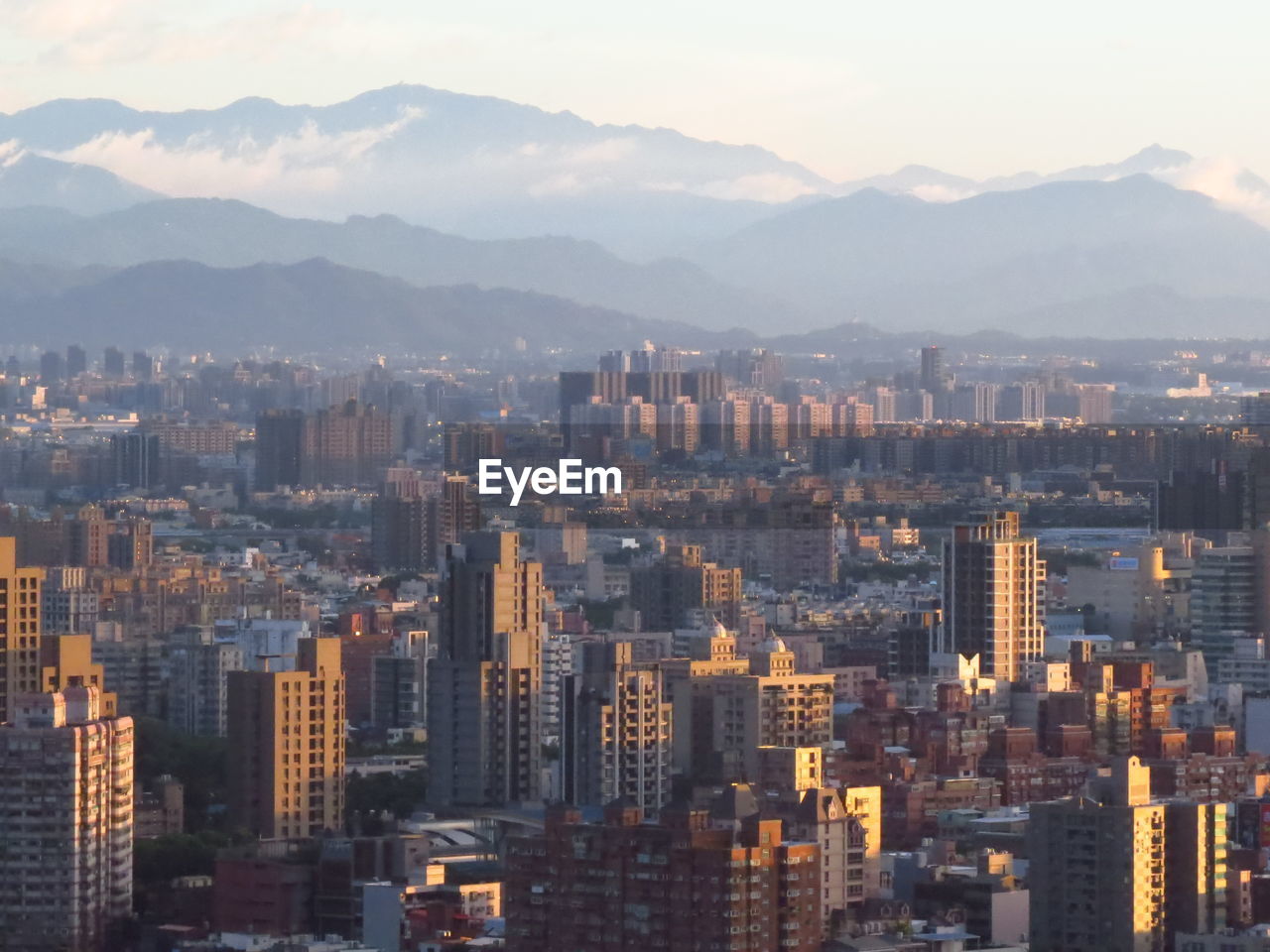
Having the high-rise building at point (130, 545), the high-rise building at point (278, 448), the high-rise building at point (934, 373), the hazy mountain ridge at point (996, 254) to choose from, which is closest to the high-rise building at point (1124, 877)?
the high-rise building at point (130, 545)

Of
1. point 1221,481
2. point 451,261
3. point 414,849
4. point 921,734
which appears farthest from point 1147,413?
point 414,849

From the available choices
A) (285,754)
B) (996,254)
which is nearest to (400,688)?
(285,754)

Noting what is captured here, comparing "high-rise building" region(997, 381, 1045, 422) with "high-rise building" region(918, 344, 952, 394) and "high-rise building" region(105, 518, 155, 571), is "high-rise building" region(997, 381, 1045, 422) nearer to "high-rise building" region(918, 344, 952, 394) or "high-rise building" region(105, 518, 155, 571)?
"high-rise building" region(918, 344, 952, 394)

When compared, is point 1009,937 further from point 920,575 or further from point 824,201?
point 824,201

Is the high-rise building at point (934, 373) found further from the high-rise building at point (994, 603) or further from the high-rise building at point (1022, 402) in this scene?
the high-rise building at point (994, 603)

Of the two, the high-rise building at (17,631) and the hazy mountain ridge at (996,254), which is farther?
Result: the hazy mountain ridge at (996,254)

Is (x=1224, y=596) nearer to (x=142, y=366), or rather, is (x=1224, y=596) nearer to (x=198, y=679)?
(x=198, y=679)

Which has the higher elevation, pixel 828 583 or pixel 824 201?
pixel 824 201
